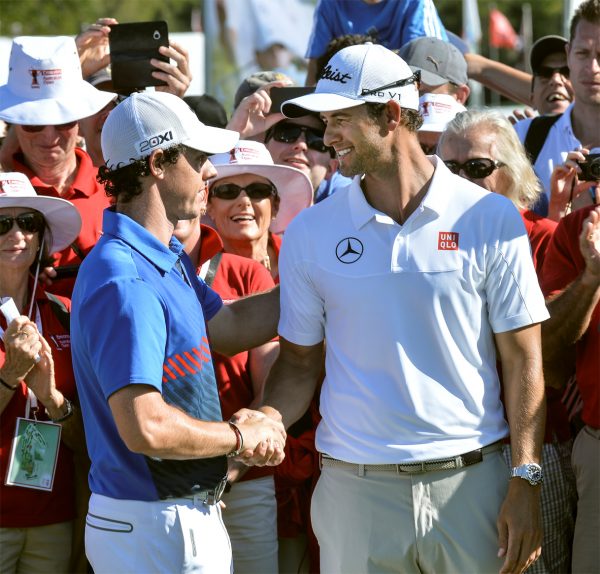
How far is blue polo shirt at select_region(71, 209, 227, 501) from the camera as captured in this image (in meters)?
3.53

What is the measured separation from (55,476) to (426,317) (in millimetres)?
1990

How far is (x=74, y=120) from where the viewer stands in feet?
18.7

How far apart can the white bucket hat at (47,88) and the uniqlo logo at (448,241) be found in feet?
8.13

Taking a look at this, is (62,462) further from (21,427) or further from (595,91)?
(595,91)

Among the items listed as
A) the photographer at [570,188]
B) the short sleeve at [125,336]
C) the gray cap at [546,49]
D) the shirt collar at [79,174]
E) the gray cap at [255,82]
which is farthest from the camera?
the gray cap at [546,49]

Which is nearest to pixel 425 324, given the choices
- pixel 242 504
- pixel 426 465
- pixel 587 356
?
pixel 426 465

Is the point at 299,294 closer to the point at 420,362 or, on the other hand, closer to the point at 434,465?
the point at 420,362

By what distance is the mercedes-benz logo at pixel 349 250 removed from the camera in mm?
4043

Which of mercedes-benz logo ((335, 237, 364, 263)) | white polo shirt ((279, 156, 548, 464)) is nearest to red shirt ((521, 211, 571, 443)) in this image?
white polo shirt ((279, 156, 548, 464))

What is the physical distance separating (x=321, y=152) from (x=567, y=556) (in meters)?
2.81

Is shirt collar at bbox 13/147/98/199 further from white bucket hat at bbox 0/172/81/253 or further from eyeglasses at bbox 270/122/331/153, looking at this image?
eyeglasses at bbox 270/122/331/153

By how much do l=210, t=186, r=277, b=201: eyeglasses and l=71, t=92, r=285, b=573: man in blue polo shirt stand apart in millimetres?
1518

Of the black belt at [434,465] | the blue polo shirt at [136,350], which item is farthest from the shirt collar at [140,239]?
the black belt at [434,465]

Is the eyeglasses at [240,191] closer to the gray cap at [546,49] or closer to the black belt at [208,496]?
the black belt at [208,496]
